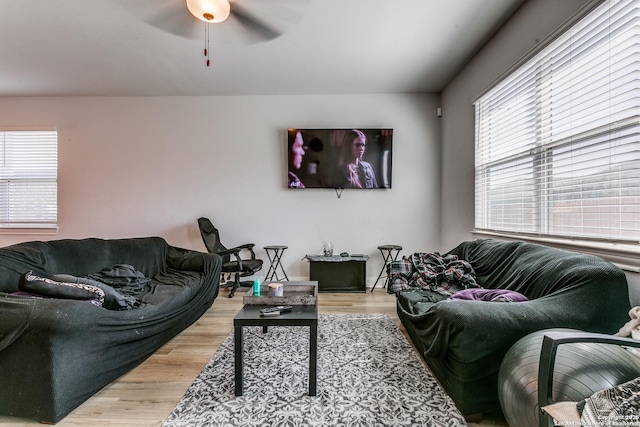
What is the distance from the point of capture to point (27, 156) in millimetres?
4344

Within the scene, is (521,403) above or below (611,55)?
below

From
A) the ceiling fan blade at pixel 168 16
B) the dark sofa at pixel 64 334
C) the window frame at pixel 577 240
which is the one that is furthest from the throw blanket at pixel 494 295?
the ceiling fan blade at pixel 168 16

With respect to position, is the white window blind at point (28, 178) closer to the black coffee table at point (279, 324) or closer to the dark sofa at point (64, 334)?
the dark sofa at point (64, 334)

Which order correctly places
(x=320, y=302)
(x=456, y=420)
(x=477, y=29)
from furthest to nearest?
(x=320, y=302)
(x=477, y=29)
(x=456, y=420)

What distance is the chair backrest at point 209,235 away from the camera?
13.2 feet

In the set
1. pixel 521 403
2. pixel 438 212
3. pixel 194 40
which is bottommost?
pixel 521 403

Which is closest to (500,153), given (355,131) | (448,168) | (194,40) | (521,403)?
(448,168)

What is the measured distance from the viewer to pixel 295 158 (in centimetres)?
418

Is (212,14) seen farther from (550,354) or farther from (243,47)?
(550,354)

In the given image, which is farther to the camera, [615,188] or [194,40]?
[194,40]

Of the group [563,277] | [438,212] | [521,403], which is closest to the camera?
[521,403]

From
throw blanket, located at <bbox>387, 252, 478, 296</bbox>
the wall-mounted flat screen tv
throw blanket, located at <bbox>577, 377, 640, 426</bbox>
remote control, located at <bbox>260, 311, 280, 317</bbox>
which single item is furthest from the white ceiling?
throw blanket, located at <bbox>577, 377, 640, 426</bbox>

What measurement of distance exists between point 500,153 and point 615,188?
4.11ft

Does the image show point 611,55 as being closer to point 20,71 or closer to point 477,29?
point 477,29
